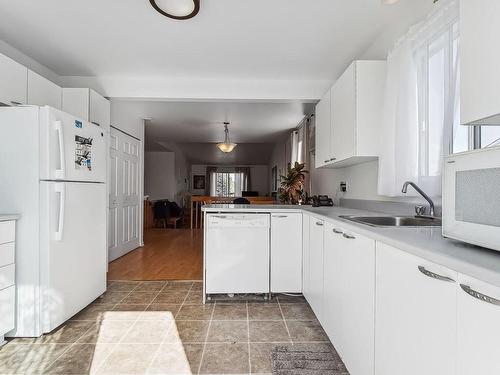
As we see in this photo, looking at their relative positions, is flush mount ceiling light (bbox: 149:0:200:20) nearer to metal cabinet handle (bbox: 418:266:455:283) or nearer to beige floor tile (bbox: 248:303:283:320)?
metal cabinet handle (bbox: 418:266:455:283)

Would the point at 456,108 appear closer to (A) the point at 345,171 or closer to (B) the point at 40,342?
(A) the point at 345,171

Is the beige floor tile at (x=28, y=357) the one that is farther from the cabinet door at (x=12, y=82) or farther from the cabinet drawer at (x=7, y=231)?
the cabinet door at (x=12, y=82)

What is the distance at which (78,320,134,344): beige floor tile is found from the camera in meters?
1.97

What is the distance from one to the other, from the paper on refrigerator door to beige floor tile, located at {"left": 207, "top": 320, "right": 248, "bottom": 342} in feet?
5.26

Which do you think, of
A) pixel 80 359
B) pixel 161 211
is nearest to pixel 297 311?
pixel 80 359

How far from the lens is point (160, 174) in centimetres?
984

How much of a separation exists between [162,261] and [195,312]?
1.91m

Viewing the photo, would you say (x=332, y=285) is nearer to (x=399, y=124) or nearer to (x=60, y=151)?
(x=399, y=124)

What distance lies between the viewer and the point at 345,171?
3170mm

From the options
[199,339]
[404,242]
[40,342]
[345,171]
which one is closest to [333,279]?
[404,242]

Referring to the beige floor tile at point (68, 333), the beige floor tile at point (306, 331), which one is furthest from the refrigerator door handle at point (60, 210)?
the beige floor tile at point (306, 331)

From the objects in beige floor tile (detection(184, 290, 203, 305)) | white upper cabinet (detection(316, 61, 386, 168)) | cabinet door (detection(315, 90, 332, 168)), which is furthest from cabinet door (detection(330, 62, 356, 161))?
beige floor tile (detection(184, 290, 203, 305))

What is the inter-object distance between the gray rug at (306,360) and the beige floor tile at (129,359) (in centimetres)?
77

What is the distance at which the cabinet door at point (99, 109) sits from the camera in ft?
10.6
